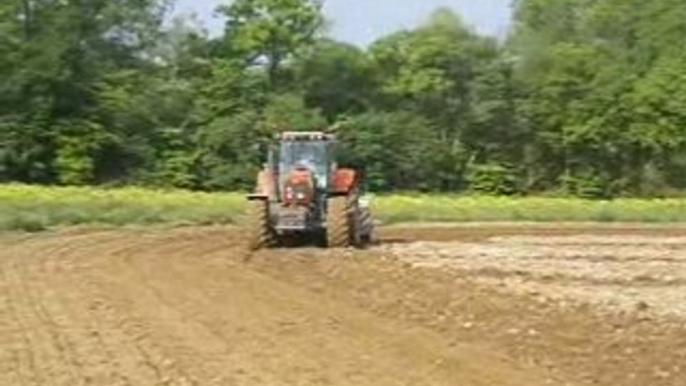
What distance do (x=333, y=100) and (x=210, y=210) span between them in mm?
31244

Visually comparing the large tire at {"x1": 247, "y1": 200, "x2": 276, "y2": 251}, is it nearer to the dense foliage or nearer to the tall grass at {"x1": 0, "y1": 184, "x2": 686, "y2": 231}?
the tall grass at {"x1": 0, "y1": 184, "x2": 686, "y2": 231}

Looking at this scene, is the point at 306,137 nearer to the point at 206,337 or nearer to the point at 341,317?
the point at 341,317

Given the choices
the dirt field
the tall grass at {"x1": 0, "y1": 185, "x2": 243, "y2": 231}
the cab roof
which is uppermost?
the cab roof

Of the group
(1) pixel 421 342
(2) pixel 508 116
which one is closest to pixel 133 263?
(1) pixel 421 342

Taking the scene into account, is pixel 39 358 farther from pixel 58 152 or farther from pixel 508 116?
pixel 508 116

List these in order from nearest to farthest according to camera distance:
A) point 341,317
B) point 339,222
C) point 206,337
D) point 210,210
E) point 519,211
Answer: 1. point 206,337
2. point 341,317
3. point 339,222
4. point 210,210
5. point 519,211

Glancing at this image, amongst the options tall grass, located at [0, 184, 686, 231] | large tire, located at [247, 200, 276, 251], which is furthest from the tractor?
tall grass, located at [0, 184, 686, 231]

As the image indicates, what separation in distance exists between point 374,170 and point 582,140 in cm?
1118

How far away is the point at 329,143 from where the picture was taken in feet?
94.9

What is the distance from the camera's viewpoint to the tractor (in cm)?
2848

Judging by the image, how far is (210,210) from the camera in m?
46.1

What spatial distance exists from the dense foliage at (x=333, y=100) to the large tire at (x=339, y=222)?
3508 cm

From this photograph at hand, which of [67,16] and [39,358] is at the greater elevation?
[67,16]

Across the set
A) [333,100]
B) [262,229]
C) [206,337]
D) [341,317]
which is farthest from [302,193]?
[333,100]
